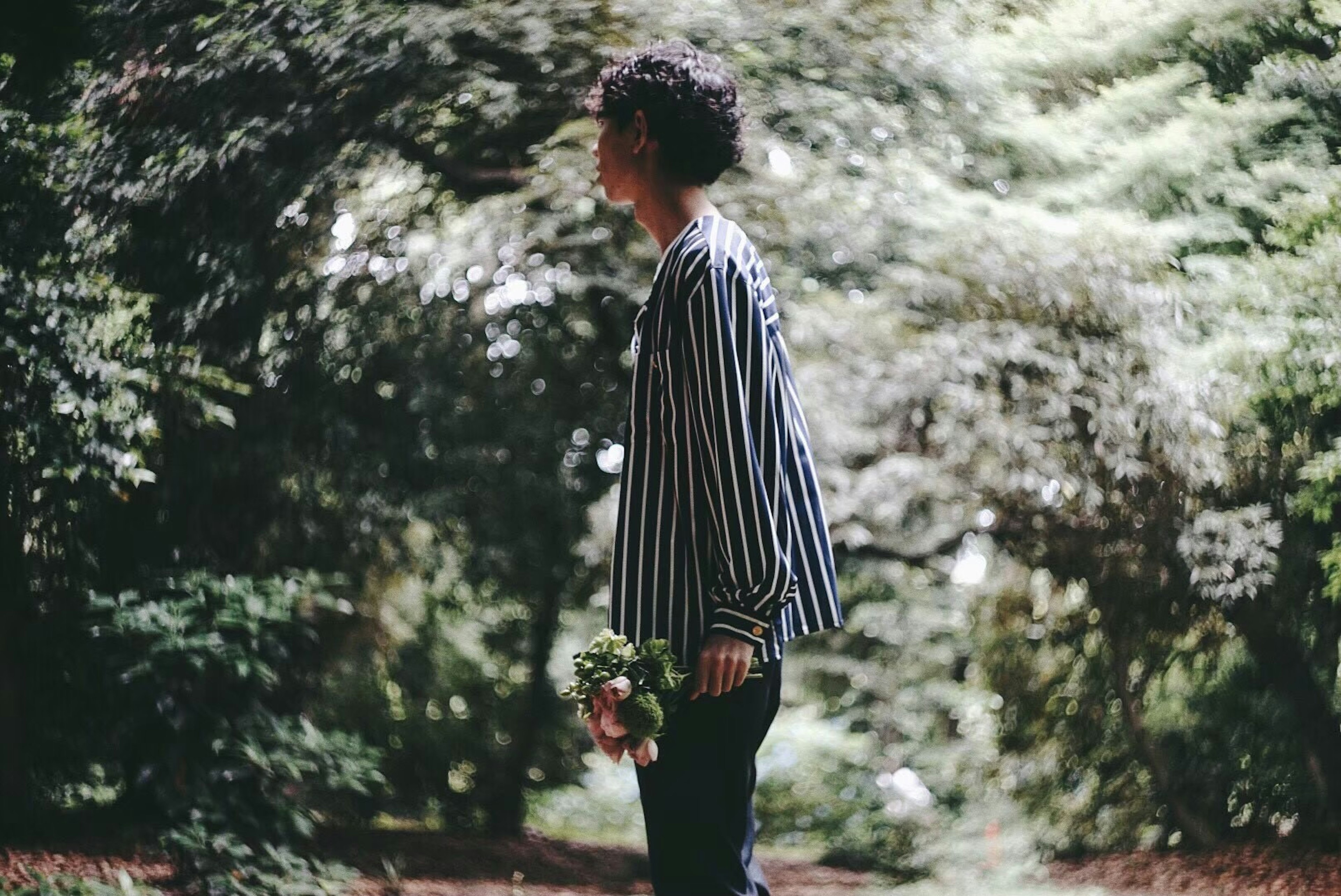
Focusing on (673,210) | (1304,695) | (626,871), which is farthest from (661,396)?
(626,871)

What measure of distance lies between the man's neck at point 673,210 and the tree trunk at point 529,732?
3603 millimetres

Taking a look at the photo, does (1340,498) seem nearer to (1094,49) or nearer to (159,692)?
(1094,49)

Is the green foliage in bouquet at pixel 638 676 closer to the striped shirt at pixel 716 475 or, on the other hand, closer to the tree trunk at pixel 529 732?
the striped shirt at pixel 716 475

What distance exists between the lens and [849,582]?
523 cm

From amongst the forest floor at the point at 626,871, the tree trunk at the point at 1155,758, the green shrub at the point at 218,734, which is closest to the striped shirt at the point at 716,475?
the green shrub at the point at 218,734

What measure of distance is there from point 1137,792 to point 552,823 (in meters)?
2.88

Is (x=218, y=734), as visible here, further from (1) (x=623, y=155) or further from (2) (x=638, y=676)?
(1) (x=623, y=155)

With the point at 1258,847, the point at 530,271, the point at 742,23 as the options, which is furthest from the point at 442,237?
the point at 1258,847

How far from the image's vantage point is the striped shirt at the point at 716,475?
134cm

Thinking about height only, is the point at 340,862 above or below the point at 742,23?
below

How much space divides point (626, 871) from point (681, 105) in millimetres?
4070

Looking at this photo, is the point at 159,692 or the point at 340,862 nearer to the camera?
the point at 159,692

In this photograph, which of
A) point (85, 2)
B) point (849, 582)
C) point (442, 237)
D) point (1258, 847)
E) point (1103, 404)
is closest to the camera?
point (85, 2)

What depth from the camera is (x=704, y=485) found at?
1396mm
